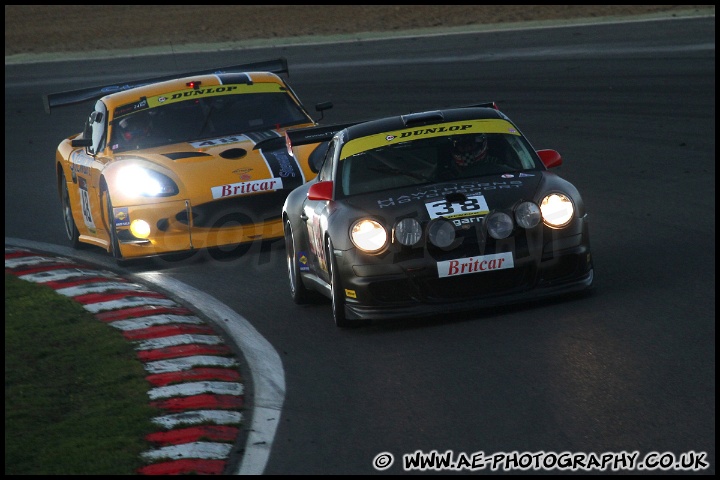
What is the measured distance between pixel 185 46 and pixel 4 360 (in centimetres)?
2232

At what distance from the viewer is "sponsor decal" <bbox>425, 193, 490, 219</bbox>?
743 centimetres

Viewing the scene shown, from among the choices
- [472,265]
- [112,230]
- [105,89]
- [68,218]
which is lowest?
[68,218]

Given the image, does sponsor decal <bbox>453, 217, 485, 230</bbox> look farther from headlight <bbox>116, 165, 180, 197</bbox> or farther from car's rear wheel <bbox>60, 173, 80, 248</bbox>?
car's rear wheel <bbox>60, 173, 80, 248</bbox>

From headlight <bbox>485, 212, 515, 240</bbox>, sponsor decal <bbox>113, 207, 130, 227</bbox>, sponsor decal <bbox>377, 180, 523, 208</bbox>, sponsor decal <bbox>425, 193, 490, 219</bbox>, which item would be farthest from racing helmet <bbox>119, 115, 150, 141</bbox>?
headlight <bbox>485, 212, 515, 240</bbox>

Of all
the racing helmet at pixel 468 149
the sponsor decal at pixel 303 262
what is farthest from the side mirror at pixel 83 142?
the racing helmet at pixel 468 149

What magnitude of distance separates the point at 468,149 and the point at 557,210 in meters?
0.90

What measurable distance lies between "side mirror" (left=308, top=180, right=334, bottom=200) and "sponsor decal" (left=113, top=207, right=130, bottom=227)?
277 centimetres

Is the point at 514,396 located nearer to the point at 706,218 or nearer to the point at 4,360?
the point at 4,360

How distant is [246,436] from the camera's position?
18.9 ft

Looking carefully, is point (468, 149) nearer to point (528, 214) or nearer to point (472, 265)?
point (528, 214)

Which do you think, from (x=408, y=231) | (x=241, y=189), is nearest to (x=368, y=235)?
(x=408, y=231)

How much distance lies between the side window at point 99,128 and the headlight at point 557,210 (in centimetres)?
511

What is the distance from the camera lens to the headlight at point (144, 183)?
10367mm

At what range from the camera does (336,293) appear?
7625 mm
